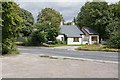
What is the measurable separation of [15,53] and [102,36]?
42.6 m

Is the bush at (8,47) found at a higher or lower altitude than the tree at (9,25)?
lower

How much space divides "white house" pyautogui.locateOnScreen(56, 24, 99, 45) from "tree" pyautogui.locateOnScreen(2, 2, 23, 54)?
34.2 metres

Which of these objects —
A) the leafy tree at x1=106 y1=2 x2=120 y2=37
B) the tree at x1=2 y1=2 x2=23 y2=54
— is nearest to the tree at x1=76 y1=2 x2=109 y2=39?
the leafy tree at x1=106 y1=2 x2=120 y2=37

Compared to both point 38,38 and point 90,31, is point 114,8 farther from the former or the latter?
point 38,38

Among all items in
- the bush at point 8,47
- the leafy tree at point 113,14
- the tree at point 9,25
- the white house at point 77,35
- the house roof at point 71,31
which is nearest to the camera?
the tree at point 9,25

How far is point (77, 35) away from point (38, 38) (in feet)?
41.1

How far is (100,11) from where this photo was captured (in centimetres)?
6594

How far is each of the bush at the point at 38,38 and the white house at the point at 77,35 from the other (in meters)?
7.56

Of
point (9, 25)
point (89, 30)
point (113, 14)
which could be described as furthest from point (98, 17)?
point (9, 25)

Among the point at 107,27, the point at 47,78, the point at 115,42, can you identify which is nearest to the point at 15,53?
the point at 47,78

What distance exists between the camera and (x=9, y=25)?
92.6 feet

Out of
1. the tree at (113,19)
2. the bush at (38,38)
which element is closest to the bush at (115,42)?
the tree at (113,19)

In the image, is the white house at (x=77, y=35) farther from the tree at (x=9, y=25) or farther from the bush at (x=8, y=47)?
the bush at (x=8, y=47)

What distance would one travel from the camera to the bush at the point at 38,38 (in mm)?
55656
